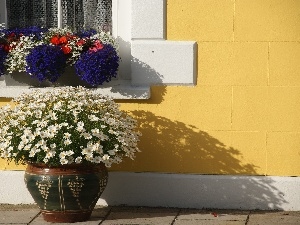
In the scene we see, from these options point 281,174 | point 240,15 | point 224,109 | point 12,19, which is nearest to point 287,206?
A: point 281,174

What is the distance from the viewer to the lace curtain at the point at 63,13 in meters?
7.17

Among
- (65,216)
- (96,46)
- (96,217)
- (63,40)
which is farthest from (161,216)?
(63,40)

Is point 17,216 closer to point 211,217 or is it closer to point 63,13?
point 211,217

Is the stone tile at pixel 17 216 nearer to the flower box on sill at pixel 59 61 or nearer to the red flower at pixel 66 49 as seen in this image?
the flower box on sill at pixel 59 61

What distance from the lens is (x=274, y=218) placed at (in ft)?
21.7

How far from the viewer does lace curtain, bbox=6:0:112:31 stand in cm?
717

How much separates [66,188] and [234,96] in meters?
1.59

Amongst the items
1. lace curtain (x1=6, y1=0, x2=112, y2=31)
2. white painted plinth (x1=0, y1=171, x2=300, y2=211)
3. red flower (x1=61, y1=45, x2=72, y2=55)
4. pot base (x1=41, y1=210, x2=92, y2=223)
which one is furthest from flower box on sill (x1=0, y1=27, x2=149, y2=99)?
pot base (x1=41, y1=210, x2=92, y2=223)

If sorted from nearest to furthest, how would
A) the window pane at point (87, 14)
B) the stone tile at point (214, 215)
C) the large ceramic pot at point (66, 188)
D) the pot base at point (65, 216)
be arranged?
the large ceramic pot at point (66, 188) → the pot base at point (65, 216) → the stone tile at point (214, 215) → the window pane at point (87, 14)

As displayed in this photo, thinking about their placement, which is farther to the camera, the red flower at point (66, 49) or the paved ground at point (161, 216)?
the red flower at point (66, 49)

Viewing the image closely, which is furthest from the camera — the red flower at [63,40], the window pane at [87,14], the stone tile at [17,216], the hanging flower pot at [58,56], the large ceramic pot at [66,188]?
the window pane at [87,14]

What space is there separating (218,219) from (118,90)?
1331mm

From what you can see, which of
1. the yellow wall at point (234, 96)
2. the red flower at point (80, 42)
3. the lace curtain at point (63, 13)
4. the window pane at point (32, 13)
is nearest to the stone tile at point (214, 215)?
the yellow wall at point (234, 96)

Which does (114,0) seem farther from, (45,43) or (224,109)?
(224,109)
